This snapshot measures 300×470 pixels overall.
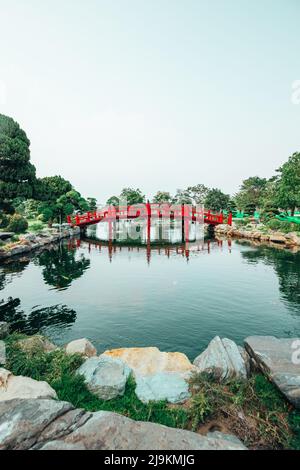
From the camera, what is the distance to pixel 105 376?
4809mm

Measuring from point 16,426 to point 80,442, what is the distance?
0.85 metres

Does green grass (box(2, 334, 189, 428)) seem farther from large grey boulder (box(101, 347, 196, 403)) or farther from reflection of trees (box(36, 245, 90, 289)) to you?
reflection of trees (box(36, 245, 90, 289))

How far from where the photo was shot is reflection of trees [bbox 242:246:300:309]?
11.9 metres

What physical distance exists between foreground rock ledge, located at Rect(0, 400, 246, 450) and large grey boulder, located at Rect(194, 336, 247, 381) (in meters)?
1.77

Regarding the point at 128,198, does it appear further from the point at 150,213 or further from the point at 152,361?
the point at 152,361

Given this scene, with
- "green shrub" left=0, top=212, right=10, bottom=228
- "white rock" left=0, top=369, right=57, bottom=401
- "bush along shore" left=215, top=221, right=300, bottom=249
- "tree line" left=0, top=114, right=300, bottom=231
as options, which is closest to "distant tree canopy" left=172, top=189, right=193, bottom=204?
"tree line" left=0, top=114, right=300, bottom=231

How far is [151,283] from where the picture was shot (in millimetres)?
13680

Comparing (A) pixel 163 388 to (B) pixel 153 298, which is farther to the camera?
(B) pixel 153 298

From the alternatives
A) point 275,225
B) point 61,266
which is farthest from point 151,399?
point 275,225

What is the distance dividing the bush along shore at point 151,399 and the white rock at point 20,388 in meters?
0.02

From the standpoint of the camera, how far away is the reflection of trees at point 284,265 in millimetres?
11922

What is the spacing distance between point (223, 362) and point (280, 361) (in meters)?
1.07

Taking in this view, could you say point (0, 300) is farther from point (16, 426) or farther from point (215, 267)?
point (215, 267)
